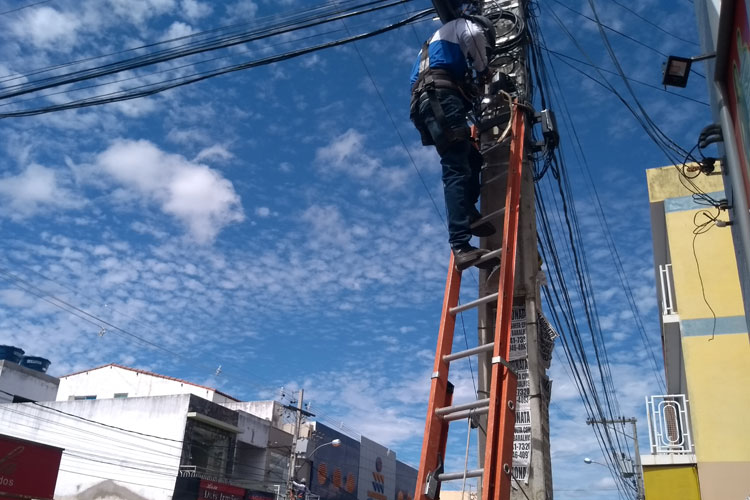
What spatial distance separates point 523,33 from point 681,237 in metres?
7.12

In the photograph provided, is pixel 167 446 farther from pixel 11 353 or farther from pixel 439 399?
pixel 439 399

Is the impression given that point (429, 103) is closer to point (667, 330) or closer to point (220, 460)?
point (667, 330)

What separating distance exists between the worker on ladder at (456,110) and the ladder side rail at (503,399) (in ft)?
1.10

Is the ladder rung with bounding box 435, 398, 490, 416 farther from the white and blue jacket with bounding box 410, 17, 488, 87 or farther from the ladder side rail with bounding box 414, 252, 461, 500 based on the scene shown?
the white and blue jacket with bounding box 410, 17, 488, 87

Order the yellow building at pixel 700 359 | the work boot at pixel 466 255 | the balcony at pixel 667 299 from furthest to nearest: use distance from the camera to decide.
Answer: the balcony at pixel 667 299 → the yellow building at pixel 700 359 → the work boot at pixel 466 255

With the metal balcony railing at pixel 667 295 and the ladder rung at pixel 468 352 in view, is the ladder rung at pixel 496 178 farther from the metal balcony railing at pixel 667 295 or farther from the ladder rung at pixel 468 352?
the metal balcony railing at pixel 667 295

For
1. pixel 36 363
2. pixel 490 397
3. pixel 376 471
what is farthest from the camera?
pixel 376 471

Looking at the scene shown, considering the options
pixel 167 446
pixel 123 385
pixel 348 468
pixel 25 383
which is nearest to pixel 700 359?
pixel 167 446

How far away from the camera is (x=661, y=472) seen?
397 inches

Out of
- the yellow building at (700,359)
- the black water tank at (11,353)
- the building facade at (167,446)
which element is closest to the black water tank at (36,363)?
the black water tank at (11,353)

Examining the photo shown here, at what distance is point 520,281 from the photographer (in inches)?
208

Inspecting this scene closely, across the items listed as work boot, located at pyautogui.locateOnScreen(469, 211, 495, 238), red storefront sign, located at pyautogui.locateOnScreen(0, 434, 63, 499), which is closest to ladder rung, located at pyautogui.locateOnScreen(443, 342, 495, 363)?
work boot, located at pyautogui.locateOnScreen(469, 211, 495, 238)

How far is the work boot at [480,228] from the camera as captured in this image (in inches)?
211

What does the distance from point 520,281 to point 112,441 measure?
27525 mm
